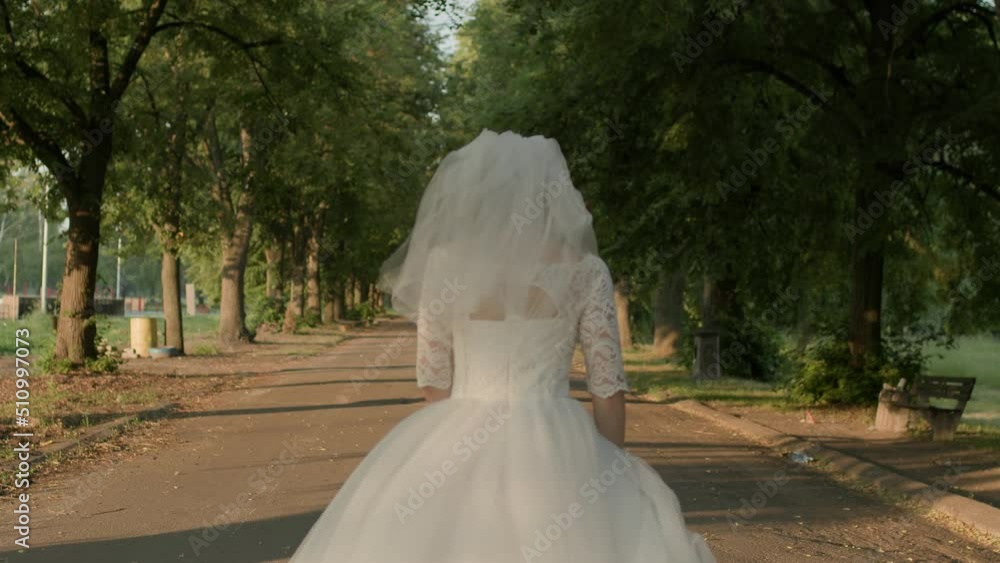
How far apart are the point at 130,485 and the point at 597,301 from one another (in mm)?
8140

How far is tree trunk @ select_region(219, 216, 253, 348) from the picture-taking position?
3666 centimetres

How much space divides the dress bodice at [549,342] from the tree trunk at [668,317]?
32915 mm

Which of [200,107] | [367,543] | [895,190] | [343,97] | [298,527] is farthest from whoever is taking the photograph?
[200,107]

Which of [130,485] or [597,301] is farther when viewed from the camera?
[130,485]

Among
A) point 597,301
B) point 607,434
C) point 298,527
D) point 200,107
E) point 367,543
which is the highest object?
point 200,107

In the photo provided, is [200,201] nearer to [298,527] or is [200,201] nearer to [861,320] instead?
[861,320]

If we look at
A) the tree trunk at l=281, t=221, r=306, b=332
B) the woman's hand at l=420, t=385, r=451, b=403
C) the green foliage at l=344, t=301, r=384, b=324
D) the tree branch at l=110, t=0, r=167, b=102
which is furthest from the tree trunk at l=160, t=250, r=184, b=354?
the green foliage at l=344, t=301, r=384, b=324

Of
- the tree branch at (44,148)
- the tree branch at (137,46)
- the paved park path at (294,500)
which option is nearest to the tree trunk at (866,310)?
the paved park path at (294,500)

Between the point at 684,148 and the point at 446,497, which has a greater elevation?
the point at 684,148

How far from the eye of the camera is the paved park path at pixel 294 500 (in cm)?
816

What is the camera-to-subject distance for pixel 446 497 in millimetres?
3738

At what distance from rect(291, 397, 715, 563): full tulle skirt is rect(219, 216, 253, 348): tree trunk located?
33332 millimetres

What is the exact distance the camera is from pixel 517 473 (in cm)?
374

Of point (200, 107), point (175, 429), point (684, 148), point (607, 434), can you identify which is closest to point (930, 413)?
point (684, 148)
